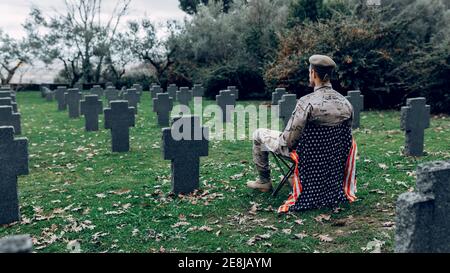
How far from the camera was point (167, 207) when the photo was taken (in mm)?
6398

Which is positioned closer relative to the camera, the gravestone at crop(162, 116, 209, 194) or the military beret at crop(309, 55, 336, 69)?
the military beret at crop(309, 55, 336, 69)

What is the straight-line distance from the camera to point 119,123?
10.7 m

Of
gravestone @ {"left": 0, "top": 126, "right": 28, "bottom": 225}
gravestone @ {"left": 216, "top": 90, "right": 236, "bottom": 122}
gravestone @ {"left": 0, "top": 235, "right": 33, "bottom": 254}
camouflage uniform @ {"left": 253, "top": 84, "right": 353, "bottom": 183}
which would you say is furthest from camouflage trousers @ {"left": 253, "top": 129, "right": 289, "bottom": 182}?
gravestone @ {"left": 216, "top": 90, "right": 236, "bottom": 122}

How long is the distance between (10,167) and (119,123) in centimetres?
514

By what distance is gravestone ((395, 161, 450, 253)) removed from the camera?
325 cm

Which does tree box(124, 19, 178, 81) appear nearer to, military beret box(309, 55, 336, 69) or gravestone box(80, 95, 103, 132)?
gravestone box(80, 95, 103, 132)

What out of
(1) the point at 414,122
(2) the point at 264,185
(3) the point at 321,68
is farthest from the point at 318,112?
(1) the point at 414,122

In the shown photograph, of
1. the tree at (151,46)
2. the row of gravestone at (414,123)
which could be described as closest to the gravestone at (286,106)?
the row of gravestone at (414,123)

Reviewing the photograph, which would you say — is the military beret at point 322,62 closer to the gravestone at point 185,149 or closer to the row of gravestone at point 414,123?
the gravestone at point 185,149

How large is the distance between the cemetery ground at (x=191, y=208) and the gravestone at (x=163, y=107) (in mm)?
3933

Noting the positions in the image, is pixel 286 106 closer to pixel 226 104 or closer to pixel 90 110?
pixel 226 104

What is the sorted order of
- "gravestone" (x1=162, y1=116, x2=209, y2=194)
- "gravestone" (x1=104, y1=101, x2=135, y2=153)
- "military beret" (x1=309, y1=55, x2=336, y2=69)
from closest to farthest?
1. "military beret" (x1=309, y1=55, x2=336, y2=69)
2. "gravestone" (x1=162, y1=116, x2=209, y2=194)
3. "gravestone" (x1=104, y1=101, x2=135, y2=153)

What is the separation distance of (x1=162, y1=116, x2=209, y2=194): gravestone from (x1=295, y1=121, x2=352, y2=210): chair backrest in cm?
169

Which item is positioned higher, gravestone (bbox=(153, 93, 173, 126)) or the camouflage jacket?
the camouflage jacket
